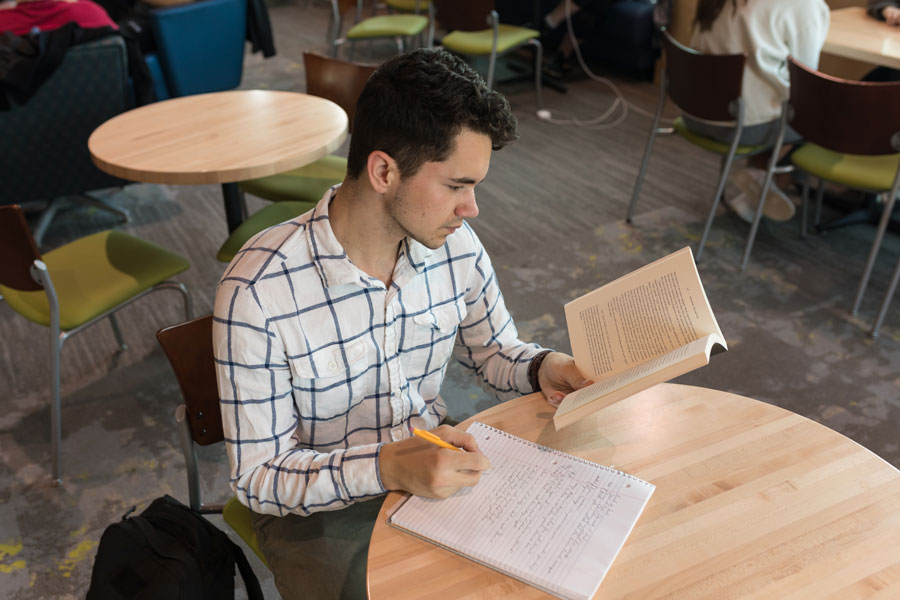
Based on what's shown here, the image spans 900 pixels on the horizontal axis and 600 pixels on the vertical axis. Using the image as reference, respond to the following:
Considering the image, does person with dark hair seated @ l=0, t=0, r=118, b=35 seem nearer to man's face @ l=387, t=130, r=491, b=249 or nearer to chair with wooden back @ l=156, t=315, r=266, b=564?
chair with wooden back @ l=156, t=315, r=266, b=564

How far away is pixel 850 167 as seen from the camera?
267cm

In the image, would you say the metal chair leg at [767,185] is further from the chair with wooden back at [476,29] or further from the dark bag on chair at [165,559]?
the dark bag on chair at [165,559]

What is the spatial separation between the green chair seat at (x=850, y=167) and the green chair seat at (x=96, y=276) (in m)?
2.19

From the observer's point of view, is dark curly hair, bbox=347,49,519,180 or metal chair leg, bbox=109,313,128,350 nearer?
dark curly hair, bbox=347,49,519,180

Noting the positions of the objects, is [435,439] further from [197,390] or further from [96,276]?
[96,276]

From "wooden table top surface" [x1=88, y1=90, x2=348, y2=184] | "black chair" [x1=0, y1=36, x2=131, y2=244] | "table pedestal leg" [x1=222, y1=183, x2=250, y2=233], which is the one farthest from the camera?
"black chair" [x1=0, y1=36, x2=131, y2=244]

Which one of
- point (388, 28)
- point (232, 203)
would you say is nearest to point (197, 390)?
point (232, 203)

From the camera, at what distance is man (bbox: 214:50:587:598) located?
3.57ft

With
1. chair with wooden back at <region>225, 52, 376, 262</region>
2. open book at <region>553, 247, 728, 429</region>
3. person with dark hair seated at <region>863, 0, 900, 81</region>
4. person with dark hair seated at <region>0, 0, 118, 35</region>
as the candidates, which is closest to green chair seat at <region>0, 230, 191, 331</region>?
chair with wooden back at <region>225, 52, 376, 262</region>

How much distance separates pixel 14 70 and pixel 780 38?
2900mm

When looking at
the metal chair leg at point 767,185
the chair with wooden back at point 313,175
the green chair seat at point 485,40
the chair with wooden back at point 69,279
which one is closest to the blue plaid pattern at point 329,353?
the chair with wooden back at point 69,279

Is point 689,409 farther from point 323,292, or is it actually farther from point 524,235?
point 524,235

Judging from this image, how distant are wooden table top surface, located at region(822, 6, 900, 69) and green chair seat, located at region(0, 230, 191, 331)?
2557 mm

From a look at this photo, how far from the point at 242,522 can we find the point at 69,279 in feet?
3.77
